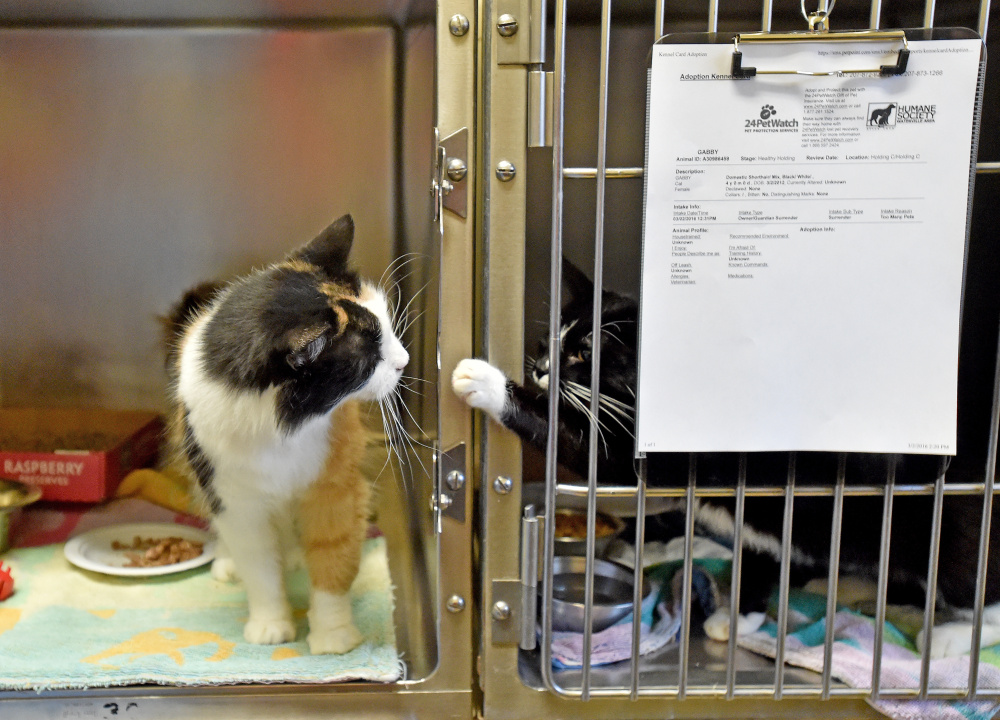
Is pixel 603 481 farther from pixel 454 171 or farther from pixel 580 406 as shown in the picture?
pixel 454 171

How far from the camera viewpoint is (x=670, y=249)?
25.4 inches

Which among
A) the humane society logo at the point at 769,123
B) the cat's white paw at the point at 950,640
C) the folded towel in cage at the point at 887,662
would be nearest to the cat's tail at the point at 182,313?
the humane society logo at the point at 769,123

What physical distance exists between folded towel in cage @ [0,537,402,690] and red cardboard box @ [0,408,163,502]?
104 mm

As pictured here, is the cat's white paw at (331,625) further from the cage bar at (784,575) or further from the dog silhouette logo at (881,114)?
the dog silhouette logo at (881,114)

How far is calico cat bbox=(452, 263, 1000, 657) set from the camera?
0.71 meters

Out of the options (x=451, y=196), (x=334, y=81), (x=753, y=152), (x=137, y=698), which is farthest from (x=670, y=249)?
(x=137, y=698)

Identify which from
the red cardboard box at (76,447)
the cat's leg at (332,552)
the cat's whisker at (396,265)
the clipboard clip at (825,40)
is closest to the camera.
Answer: the clipboard clip at (825,40)

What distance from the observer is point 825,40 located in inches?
24.4

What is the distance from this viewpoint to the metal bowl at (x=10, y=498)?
1019 mm

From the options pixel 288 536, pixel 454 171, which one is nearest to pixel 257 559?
pixel 288 536

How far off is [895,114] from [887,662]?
558 millimetres

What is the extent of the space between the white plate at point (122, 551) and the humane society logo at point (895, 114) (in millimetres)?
956

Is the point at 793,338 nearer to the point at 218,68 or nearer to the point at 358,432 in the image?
the point at 358,432

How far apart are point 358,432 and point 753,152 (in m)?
0.55
